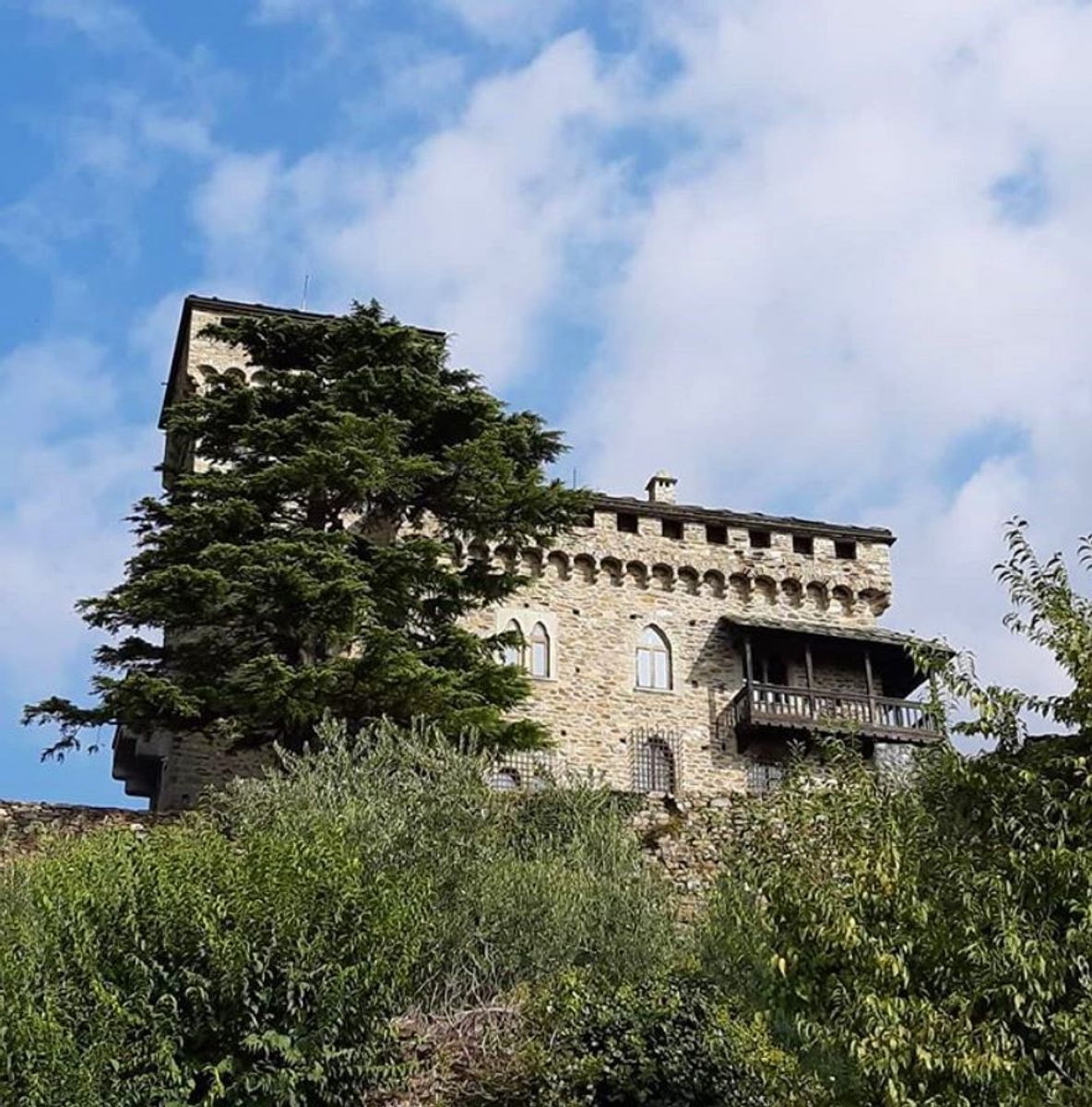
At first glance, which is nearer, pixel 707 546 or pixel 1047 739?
pixel 1047 739

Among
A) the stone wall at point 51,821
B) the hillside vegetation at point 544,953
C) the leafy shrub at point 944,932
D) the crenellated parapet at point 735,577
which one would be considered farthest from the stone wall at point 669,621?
the leafy shrub at point 944,932

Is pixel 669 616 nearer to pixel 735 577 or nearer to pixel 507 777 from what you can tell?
pixel 735 577

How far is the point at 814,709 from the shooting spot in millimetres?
33875

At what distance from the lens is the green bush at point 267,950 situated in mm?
13141

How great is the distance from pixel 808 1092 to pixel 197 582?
15.1 metres

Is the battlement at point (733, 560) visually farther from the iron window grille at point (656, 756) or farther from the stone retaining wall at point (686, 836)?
the stone retaining wall at point (686, 836)

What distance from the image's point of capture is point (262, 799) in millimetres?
18750

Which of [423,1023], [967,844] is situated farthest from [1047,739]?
[423,1023]

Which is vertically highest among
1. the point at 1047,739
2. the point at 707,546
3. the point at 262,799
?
the point at 707,546

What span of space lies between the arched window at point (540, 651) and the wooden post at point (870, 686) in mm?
6726

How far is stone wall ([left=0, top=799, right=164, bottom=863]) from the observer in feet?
70.1

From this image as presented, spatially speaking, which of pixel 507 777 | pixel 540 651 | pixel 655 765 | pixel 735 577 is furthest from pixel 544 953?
pixel 735 577

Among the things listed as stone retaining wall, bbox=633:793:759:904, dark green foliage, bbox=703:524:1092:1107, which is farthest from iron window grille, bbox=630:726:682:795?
dark green foliage, bbox=703:524:1092:1107

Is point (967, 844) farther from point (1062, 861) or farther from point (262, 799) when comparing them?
point (262, 799)
